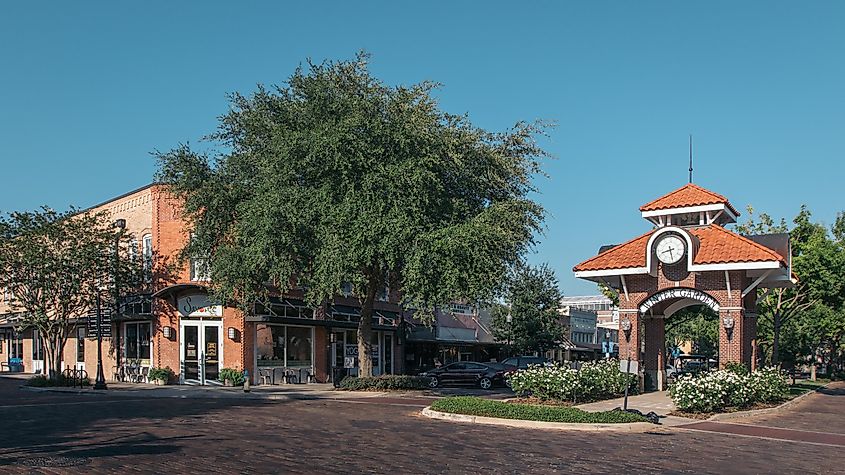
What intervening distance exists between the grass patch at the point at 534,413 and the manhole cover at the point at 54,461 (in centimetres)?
1072

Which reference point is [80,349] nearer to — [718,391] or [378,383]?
[378,383]

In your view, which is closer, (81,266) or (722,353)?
(722,353)

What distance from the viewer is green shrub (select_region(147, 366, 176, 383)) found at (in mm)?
35562

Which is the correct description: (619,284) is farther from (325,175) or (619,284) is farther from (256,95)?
(256,95)

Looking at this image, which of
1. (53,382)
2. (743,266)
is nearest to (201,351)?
(53,382)

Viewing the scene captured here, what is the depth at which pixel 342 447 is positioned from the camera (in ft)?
48.8

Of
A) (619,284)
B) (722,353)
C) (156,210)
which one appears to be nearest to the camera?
(722,353)

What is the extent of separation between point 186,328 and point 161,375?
226 centimetres

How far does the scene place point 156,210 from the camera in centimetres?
3719

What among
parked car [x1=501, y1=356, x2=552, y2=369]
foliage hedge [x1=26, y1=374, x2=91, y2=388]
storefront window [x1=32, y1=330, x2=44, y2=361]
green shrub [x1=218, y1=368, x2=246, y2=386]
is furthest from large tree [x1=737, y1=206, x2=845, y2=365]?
storefront window [x1=32, y1=330, x2=44, y2=361]

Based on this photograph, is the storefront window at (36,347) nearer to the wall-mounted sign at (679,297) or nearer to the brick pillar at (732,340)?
the wall-mounted sign at (679,297)

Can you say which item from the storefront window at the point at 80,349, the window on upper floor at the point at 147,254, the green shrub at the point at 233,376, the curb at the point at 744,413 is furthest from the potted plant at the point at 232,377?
the curb at the point at 744,413

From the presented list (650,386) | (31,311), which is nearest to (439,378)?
(650,386)

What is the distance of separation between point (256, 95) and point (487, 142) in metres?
8.74
